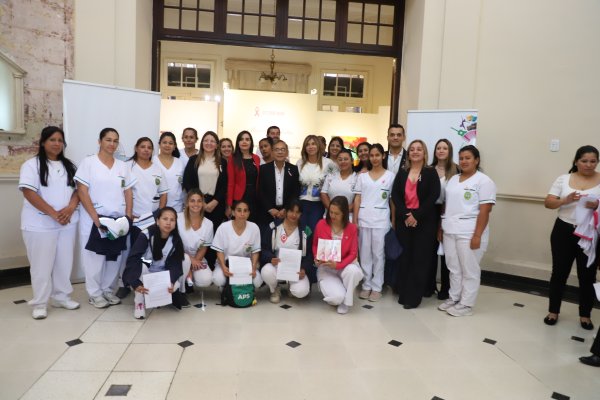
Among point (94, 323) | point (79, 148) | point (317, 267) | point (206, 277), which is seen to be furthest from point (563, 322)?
point (79, 148)

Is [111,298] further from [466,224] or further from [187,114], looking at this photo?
[187,114]

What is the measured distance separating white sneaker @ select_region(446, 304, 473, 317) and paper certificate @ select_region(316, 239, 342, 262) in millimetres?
1148

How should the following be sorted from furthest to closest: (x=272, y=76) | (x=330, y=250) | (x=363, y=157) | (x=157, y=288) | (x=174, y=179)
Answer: (x=272, y=76) → (x=363, y=157) → (x=174, y=179) → (x=330, y=250) → (x=157, y=288)

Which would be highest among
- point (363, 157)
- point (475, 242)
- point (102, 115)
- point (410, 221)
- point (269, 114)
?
point (269, 114)

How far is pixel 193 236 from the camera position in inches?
149

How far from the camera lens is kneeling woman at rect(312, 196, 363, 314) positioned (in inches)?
144

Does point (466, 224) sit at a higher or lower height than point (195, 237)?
higher

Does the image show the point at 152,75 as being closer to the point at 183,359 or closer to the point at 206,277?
the point at 206,277

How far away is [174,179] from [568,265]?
364 centimetres

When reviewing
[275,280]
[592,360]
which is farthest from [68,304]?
[592,360]

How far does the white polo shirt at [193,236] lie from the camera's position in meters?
3.77

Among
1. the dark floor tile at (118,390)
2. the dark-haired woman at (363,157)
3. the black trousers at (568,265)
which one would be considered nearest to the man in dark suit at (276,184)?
the dark-haired woman at (363,157)

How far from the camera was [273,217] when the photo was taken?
4.17 m

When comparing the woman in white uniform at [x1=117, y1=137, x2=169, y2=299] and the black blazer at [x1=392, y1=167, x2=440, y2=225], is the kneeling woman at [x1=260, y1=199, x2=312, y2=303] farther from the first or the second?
the woman in white uniform at [x1=117, y1=137, x2=169, y2=299]
